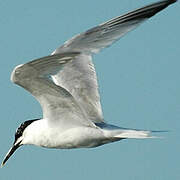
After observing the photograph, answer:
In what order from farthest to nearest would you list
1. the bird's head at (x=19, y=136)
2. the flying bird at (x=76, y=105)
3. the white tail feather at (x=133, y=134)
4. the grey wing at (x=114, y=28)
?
the bird's head at (x=19, y=136)
the grey wing at (x=114, y=28)
the flying bird at (x=76, y=105)
the white tail feather at (x=133, y=134)

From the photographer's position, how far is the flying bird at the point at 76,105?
10.4 meters

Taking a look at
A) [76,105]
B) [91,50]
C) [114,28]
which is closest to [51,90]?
[76,105]

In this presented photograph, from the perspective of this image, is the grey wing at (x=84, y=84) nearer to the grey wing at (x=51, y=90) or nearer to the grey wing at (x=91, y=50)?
the grey wing at (x=91, y=50)

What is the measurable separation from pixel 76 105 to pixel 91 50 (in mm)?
978

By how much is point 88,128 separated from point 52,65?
6.01 ft

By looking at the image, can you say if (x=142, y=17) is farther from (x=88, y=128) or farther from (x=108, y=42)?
(x=88, y=128)

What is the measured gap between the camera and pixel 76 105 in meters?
10.9

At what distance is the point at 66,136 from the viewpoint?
433 inches

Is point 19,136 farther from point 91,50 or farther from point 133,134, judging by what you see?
point 133,134

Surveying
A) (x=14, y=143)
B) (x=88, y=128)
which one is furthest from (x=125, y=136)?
(x=14, y=143)

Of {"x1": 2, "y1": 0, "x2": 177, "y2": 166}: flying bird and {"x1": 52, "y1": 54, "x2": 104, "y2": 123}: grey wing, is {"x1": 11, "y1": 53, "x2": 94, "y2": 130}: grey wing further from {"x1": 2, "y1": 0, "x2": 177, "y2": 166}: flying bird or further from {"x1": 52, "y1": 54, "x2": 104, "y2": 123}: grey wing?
{"x1": 52, "y1": 54, "x2": 104, "y2": 123}: grey wing

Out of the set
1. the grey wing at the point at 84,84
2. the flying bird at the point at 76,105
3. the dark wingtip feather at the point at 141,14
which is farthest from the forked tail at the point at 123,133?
the dark wingtip feather at the point at 141,14

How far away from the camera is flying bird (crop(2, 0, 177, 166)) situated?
34.2 feet

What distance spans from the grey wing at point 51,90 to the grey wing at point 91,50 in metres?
0.68
